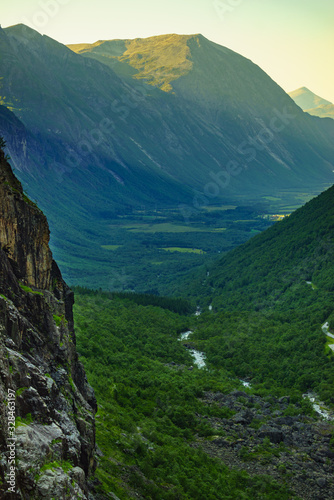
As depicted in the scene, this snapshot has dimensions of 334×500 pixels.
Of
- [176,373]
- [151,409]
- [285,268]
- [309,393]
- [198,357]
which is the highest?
[285,268]

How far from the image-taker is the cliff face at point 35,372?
1078 inches

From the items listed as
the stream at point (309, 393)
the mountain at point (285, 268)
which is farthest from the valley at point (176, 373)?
the mountain at point (285, 268)

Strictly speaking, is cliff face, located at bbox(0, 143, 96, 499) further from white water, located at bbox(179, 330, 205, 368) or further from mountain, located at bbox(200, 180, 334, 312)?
mountain, located at bbox(200, 180, 334, 312)

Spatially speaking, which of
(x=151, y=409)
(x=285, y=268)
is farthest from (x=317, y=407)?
(x=285, y=268)

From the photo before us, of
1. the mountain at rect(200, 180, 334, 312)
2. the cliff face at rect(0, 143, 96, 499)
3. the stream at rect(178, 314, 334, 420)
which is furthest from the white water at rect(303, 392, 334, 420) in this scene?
the cliff face at rect(0, 143, 96, 499)

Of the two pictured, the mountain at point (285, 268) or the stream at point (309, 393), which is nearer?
the stream at point (309, 393)

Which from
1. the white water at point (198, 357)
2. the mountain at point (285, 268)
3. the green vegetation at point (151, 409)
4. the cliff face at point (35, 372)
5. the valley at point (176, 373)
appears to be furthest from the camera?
the mountain at point (285, 268)

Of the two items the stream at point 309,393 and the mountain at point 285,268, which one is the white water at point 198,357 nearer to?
the stream at point 309,393

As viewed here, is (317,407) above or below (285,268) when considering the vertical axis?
below

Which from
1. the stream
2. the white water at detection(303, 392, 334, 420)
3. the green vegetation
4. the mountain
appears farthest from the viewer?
the mountain

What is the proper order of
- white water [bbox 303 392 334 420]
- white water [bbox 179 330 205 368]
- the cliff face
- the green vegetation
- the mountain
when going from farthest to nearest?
the mountain, white water [bbox 179 330 205 368], white water [bbox 303 392 334 420], the green vegetation, the cliff face

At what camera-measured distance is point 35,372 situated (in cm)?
3253

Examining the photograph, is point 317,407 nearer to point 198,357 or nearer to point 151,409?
point 151,409

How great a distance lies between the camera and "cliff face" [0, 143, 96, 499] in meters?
27.4
